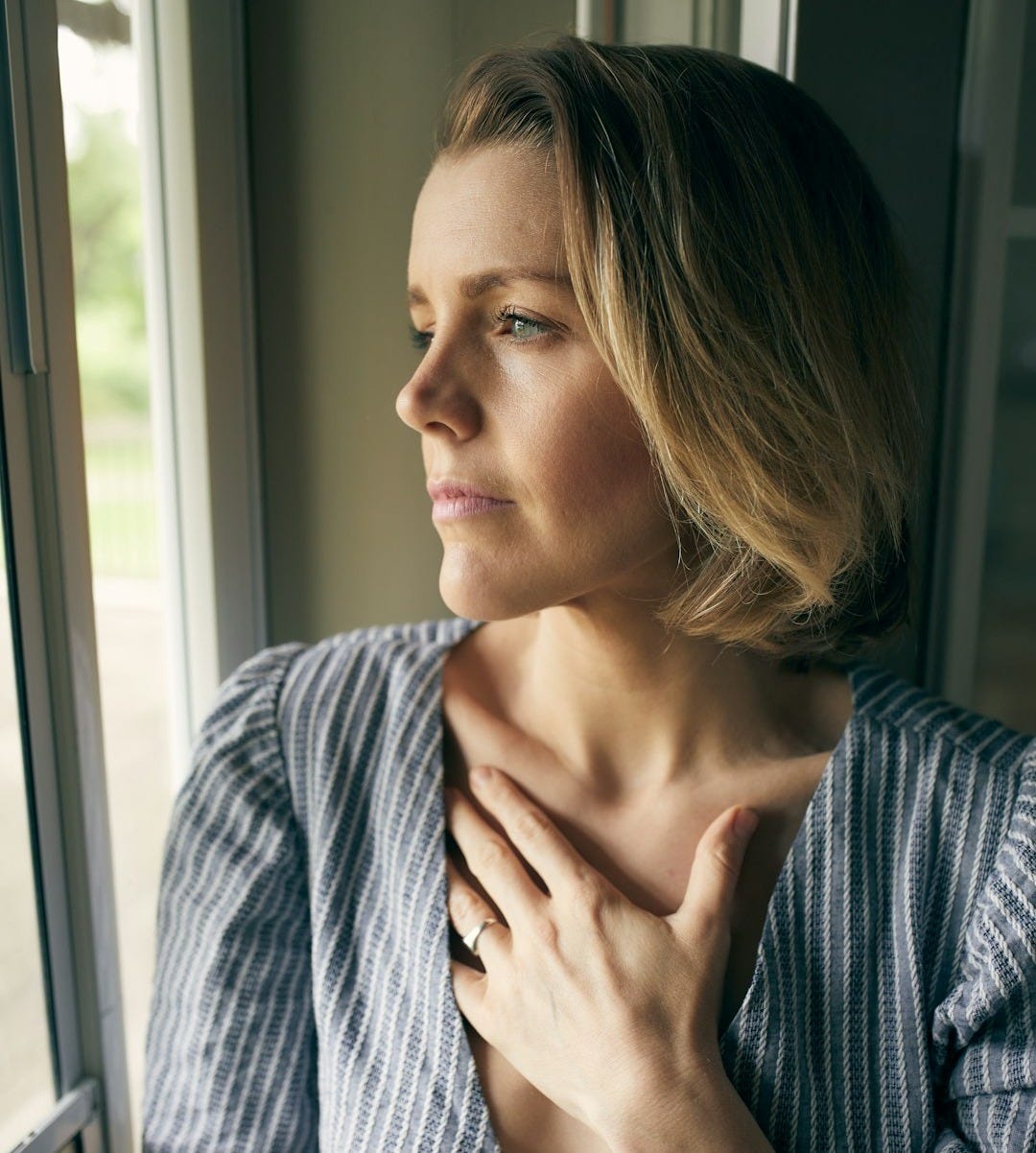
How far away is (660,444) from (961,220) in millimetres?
634

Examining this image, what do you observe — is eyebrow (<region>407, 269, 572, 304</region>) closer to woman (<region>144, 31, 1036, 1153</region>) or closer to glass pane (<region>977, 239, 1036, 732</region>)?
woman (<region>144, 31, 1036, 1153</region>)

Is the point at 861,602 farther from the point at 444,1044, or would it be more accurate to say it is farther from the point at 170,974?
the point at 170,974

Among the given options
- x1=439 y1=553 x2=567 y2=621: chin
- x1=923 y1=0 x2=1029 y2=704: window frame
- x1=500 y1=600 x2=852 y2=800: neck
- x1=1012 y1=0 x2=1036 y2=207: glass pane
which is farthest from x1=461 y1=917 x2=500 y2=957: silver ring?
x1=1012 y1=0 x2=1036 y2=207: glass pane

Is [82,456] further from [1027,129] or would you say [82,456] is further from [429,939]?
[1027,129]

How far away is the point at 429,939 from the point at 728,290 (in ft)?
2.04

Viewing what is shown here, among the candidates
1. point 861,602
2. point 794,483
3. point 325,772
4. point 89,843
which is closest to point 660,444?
point 794,483

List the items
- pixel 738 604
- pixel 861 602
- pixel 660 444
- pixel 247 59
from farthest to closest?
pixel 247 59 → pixel 861 602 → pixel 738 604 → pixel 660 444

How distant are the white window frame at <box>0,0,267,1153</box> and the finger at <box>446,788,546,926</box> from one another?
374 millimetres

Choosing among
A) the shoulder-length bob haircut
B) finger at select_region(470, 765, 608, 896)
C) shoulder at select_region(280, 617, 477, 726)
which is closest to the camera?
the shoulder-length bob haircut

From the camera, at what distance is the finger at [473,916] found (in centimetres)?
89

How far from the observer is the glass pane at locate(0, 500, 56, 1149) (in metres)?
0.92

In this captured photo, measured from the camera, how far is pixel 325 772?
1.00m

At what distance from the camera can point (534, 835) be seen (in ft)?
3.04

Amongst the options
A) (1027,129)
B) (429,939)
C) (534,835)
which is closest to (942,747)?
(534,835)
